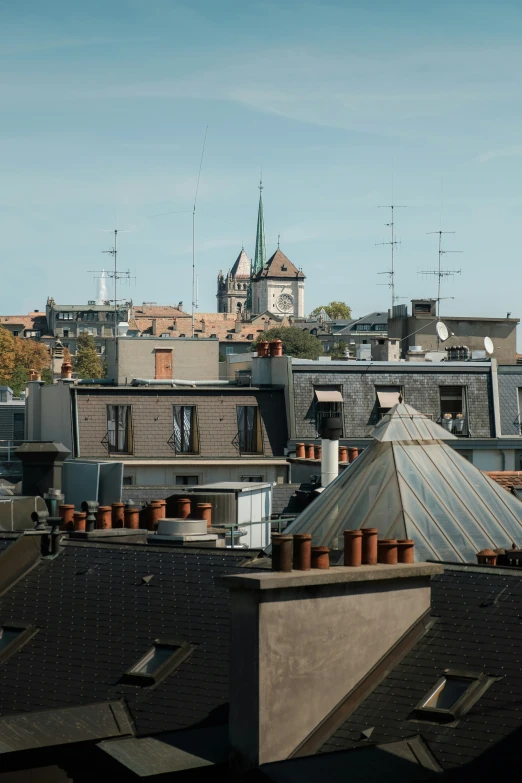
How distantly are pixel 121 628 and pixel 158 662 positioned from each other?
135 centimetres

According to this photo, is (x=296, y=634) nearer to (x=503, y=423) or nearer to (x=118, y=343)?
(x=503, y=423)

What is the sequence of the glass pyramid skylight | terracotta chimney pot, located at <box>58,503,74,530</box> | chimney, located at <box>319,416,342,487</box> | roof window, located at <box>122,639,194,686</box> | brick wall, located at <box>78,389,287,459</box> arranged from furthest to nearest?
1. brick wall, located at <box>78,389,287,459</box>
2. chimney, located at <box>319,416,342,487</box>
3. terracotta chimney pot, located at <box>58,503,74,530</box>
4. the glass pyramid skylight
5. roof window, located at <box>122,639,194,686</box>

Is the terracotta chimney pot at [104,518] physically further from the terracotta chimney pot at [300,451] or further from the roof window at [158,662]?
the terracotta chimney pot at [300,451]

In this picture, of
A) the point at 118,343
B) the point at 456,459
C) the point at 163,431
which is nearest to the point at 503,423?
the point at 163,431

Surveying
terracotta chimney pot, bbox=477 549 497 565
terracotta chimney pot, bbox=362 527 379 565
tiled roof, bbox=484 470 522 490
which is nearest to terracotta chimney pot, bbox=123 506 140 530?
terracotta chimney pot, bbox=477 549 497 565

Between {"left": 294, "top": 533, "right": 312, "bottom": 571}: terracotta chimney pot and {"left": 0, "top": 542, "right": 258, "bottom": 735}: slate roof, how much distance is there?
8.41 ft

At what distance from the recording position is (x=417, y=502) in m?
27.5

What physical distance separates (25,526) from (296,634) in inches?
617

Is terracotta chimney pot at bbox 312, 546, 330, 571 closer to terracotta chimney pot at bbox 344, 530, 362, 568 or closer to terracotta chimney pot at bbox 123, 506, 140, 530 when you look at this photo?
terracotta chimney pot at bbox 344, 530, 362, 568

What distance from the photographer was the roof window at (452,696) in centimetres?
1744

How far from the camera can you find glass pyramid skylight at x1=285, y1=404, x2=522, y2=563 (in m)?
26.6

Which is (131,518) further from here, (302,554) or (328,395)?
(328,395)

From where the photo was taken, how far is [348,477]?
1128 inches

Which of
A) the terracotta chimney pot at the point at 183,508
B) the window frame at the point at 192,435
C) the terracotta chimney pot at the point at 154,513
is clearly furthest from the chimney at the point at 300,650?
the window frame at the point at 192,435
